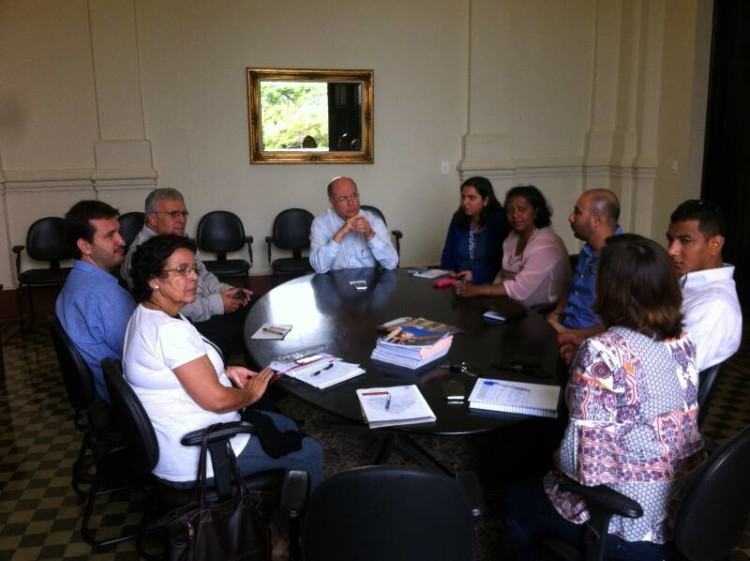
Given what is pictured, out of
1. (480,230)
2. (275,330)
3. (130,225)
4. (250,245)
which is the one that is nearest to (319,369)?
(275,330)

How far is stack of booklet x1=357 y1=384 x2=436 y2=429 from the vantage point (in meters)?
2.02

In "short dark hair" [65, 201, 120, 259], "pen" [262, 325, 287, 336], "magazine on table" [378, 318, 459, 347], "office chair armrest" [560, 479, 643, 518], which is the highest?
"short dark hair" [65, 201, 120, 259]

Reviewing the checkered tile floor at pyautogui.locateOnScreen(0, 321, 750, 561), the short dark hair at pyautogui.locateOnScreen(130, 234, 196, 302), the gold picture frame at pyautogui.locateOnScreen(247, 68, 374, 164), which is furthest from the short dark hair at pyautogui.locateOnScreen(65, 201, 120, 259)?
the gold picture frame at pyautogui.locateOnScreen(247, 68, 374, 164)

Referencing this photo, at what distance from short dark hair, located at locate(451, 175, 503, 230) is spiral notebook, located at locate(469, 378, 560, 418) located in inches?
86.7

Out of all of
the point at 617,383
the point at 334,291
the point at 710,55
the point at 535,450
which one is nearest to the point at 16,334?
the point at 334,291

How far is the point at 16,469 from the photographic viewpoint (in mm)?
3373

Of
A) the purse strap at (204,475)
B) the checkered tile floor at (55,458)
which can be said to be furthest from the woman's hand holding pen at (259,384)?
the checkered tile floor at (55,458)

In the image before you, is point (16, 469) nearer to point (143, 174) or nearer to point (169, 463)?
point (169, 463)

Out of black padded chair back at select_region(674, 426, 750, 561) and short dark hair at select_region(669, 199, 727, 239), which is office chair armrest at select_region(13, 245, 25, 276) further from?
black padded chair back at select_region(674, 426, 750, 561)

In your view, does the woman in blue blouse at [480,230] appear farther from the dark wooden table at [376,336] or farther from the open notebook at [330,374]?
the open notebook at [330,374]

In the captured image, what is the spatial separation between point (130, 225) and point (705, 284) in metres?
4.64

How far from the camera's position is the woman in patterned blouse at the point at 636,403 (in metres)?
1.74

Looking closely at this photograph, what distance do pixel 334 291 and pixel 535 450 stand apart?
5.02 ft

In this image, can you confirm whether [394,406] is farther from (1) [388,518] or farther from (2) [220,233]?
(2) [220,233]
